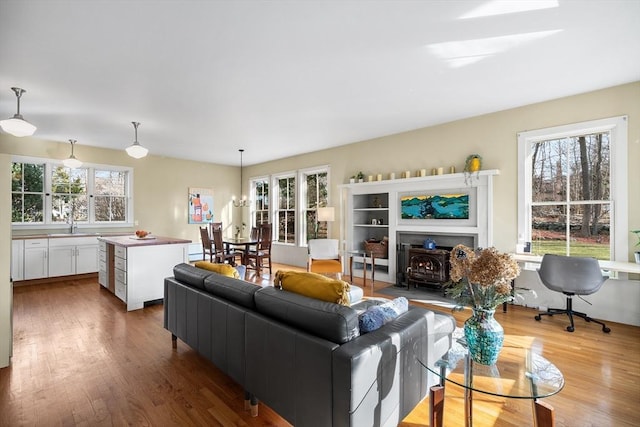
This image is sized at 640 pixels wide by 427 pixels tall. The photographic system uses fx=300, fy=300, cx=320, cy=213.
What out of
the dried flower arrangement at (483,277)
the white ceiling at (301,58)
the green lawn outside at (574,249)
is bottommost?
the green lawn outside at (574,249)

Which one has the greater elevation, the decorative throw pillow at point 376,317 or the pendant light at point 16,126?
the pendant light at point 16,126

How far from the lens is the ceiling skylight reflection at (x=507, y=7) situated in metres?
2.22

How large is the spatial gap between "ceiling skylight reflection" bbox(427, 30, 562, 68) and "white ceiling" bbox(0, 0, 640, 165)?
2 cm

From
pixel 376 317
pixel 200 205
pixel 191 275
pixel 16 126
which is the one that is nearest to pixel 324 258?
pixel 191 275

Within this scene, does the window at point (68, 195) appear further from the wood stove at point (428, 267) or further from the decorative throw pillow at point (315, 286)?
the wood stove at point (428, 267)

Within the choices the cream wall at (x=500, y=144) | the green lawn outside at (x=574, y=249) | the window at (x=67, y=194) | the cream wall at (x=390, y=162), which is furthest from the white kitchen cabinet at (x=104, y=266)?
the green lawn outside at (x=574, y=249)

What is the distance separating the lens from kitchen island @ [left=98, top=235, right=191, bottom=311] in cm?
409

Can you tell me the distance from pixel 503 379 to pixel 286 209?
6903 mm

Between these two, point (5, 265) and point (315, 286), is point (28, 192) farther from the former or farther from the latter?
point (315, 286)

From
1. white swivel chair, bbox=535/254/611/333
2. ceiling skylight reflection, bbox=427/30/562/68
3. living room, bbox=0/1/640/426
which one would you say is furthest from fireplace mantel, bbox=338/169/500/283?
ceiling skylight reflection, bbox=427/30/562/68

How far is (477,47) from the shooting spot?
2.81 metres

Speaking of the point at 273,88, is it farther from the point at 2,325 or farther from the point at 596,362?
the point at 596,362

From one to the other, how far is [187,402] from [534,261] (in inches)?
161

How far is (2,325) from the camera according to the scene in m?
2.56
